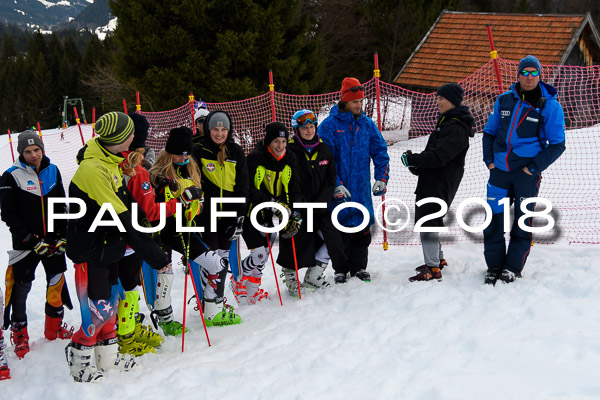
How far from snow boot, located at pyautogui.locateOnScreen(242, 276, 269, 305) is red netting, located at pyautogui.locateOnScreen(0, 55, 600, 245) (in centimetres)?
234

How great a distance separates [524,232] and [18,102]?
201 ft

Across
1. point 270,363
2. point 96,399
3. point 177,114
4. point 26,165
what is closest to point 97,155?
point 26,165

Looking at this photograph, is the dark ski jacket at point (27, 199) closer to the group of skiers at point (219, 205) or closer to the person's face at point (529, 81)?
the group of skiers at point (219, 205)

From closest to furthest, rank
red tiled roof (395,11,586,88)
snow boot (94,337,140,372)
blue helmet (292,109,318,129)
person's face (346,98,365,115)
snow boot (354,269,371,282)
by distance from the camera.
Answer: snow boot (94,337,140,372), blue helmet (292,109,318,129), person's face (346,98,365,115), snow boot (354,269,371,282), red tiled roof (395,11,586,88)

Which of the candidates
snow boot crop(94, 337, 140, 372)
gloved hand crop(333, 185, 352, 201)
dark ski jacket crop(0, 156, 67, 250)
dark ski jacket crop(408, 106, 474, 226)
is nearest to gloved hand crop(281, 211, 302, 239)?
gloved hand crop(333, 185, 352, 201)

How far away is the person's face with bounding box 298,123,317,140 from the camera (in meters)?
4.74

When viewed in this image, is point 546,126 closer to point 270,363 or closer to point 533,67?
point 533,67

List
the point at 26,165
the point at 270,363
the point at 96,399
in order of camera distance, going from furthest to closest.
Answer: the point at 26,165 → the point at 270,363 → the point at 96,399

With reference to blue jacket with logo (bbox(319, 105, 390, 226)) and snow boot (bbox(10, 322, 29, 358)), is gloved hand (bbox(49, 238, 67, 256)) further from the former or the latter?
blue jacket with logo (bbox(319, 105, 390, 226))

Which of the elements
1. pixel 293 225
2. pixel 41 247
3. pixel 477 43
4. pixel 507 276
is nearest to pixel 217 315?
pixel 293 225

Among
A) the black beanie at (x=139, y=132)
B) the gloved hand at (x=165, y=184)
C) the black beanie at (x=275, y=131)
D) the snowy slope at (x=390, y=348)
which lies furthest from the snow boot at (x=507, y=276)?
the black beanie at (x=139, y=132)

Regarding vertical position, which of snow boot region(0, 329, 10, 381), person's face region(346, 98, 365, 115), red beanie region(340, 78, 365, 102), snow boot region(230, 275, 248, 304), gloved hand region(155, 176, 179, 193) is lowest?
snow boot region(0, 329, 10, 381)

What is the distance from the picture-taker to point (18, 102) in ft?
182

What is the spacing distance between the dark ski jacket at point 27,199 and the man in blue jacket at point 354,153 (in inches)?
97.5
